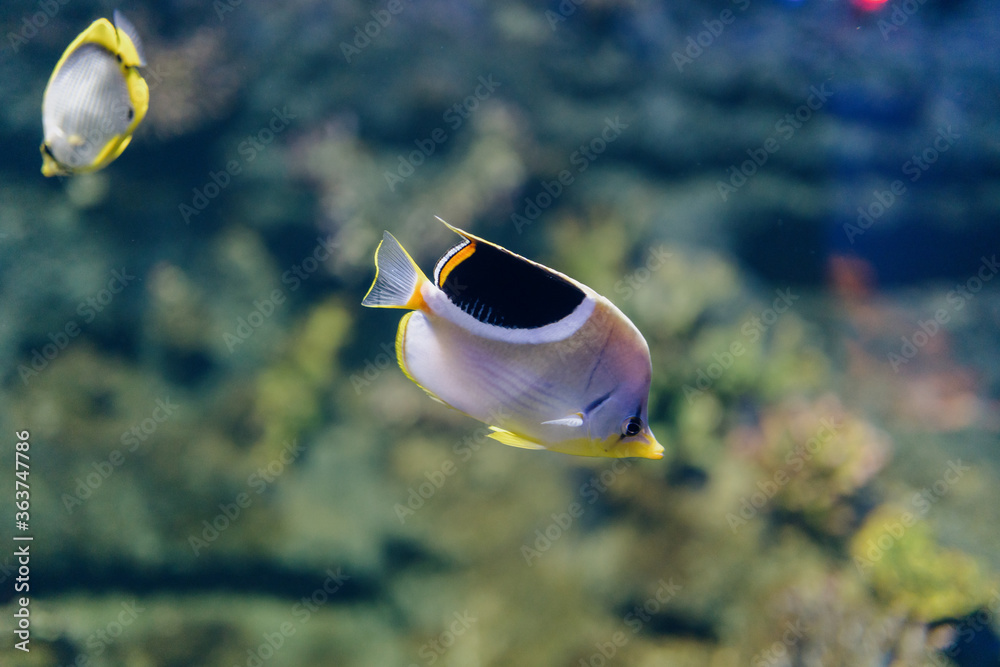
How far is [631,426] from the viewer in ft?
4.53

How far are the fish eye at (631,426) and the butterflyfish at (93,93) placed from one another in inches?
96.1

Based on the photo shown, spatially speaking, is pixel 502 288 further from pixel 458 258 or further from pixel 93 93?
pixel 93 93

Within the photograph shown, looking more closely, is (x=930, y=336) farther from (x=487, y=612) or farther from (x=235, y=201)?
(x=235, y=201)

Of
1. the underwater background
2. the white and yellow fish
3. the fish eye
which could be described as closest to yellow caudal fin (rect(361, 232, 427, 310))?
the white and yellow fish

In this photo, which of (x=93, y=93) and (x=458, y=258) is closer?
(x=458, y=258)

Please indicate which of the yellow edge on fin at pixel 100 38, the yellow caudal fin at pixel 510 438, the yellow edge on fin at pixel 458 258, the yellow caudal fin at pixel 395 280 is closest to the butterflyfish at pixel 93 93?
the yellow edge on fin at pixel 100 38

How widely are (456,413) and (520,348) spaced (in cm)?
268

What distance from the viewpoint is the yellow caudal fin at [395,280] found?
4.21 ft

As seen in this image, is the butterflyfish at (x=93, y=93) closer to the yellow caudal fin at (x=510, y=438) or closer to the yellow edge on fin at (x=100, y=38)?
the yellow edge on fin at (x=100, y=38)

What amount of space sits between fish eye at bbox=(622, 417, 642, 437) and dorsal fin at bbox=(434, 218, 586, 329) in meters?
0.34

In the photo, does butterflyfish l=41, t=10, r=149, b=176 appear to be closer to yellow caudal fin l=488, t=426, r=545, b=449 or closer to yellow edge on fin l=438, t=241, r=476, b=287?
yellow edge on fin l=438, t=241, r=476, b=287

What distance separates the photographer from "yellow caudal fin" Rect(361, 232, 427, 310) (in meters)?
1.28

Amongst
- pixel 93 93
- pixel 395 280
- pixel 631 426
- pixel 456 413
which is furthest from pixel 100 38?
pixel 456 413

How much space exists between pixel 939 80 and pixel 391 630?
757 cm
